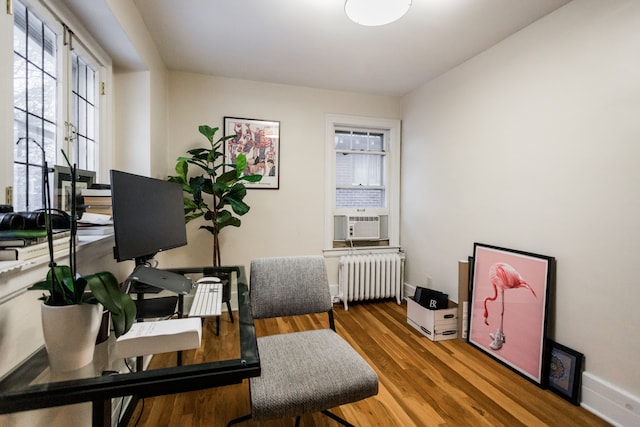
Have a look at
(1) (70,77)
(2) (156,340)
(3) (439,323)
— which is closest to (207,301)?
(2) (156,340)

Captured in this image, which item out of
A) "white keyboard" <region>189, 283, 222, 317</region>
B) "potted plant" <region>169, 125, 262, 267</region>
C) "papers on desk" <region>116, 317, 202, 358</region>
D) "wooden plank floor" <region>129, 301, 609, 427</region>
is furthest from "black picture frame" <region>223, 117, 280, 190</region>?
"papers on desk" <region>116, 317, 202, 358</region>

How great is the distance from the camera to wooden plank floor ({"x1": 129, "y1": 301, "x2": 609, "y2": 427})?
1620 millimetres

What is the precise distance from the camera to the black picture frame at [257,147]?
3154 millimetres

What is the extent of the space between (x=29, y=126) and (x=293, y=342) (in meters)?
1.67

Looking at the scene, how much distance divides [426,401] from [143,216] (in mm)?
1948

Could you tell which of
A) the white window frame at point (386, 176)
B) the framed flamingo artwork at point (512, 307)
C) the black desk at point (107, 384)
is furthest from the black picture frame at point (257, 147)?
the black desk at point (107, 384)

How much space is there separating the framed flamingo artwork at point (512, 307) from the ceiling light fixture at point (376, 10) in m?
1.88

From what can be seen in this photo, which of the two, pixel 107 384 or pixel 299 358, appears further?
pixel 299 358

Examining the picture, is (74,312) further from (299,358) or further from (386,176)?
(386,176)

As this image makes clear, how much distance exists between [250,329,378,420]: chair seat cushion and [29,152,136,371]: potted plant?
2.05 feet

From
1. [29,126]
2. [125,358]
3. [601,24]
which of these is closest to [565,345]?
[601,24]

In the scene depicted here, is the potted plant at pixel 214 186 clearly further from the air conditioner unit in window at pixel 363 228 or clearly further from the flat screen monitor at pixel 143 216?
the air conditioner unit in window at pixel 363 228

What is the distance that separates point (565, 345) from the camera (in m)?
1.91

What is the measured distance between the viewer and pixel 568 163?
1.88 metres
